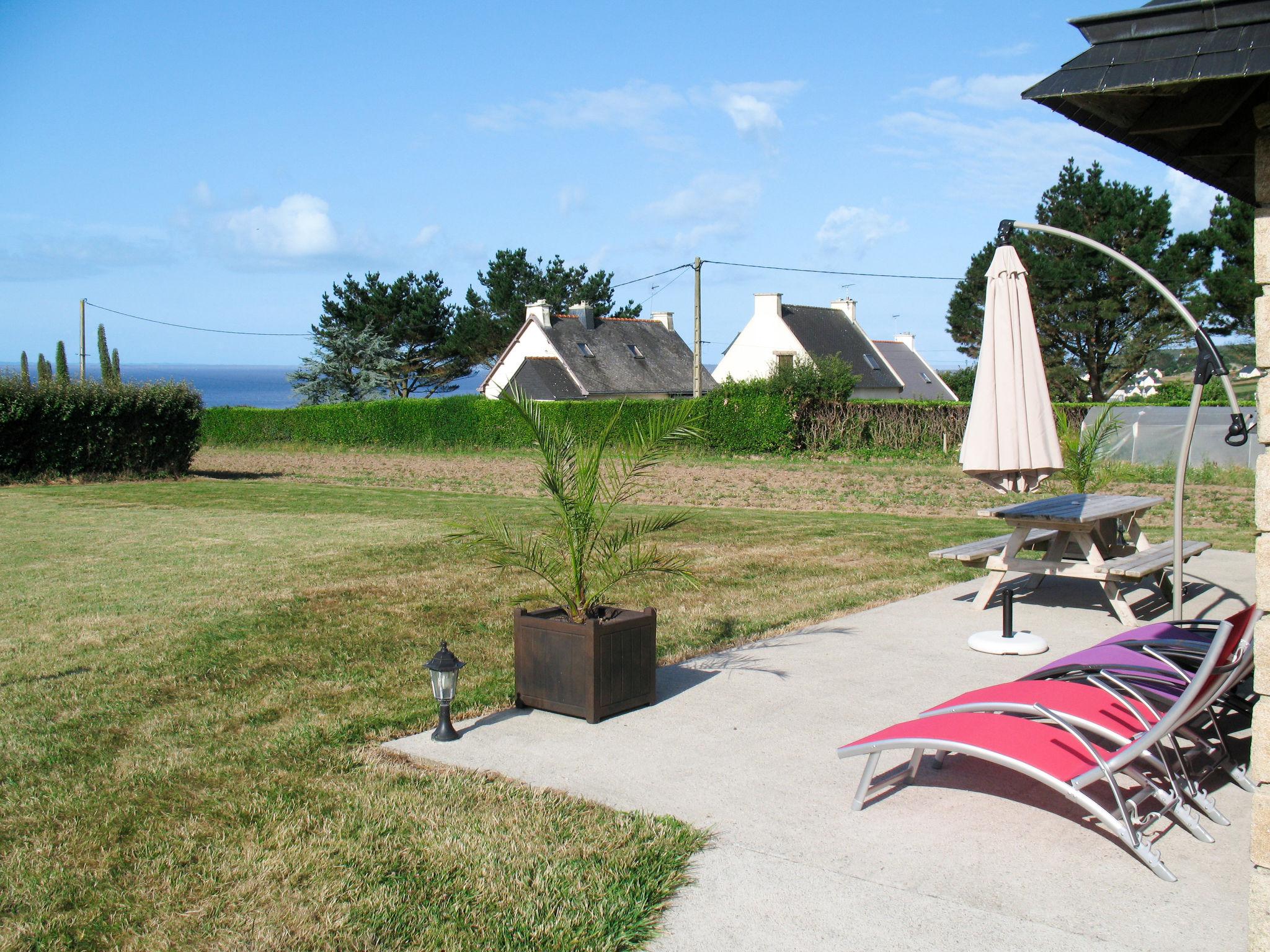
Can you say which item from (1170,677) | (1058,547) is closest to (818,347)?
(1058,547)

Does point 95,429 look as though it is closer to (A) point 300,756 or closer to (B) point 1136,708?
(A) point 300,756

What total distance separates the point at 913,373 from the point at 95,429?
3801 centimetres

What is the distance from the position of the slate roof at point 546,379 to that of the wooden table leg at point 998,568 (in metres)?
35.3

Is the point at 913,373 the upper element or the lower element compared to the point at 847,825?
upper

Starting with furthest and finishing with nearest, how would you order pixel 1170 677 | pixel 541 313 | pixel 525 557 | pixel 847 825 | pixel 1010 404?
pixel 541 313
pixel 1010 404
pixel 525 557
pixel 1170 677
pixel 847 825

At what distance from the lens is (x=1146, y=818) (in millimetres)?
3768

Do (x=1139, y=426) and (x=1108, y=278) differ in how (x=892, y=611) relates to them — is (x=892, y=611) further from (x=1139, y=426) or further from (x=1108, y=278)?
(x=1108, y=278)

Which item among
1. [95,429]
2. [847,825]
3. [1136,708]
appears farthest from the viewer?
[95,429]

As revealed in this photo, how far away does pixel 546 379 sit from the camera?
145 ft

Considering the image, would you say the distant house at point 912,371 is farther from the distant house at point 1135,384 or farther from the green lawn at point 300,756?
the green lawn at point 300,756

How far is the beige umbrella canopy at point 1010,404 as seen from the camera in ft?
20.4

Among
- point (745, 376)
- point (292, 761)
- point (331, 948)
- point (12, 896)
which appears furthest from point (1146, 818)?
point (745, 376)

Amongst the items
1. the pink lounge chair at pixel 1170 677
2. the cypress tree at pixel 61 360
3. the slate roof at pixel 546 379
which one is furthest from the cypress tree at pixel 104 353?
the pink lounge chair at pixel 1170 677

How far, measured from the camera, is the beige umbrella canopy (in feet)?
20.4
